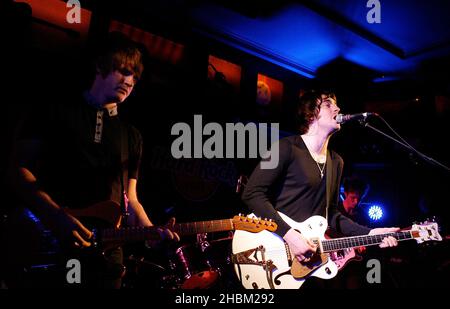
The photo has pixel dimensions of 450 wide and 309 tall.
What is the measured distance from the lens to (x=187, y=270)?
413 centimetres

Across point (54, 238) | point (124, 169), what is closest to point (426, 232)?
point (124, 169)

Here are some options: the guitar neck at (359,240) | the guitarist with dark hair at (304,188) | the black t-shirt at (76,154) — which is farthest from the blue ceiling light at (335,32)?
the guitar neck at (359,240)

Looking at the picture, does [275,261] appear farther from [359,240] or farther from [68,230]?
[68,230]

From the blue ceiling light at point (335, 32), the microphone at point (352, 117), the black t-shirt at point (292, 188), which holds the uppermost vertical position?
the blue ceiling light at point (335, 32)

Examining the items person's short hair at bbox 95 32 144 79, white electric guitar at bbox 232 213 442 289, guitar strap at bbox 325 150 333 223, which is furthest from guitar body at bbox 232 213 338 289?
person's short hair at bbox 95 32 144 79

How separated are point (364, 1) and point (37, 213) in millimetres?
4957

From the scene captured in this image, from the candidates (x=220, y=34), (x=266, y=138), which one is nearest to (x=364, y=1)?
(x=220, y=34)

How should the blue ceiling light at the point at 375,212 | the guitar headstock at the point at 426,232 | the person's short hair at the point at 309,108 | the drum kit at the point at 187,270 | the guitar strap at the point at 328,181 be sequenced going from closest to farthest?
the guitar headstock at the point at 426,232 → the guitar strap at the point at 328,181 → the person's short hair at the point at 309,108 → the drum kit at the point at 187,270 → the blue ceiling light at the point at 375,212

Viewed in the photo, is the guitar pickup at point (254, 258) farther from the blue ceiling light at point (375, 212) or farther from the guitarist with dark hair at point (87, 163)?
the blue ceiling light at point (375, 212)

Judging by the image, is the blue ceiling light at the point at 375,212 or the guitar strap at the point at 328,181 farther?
the blue ceiling light at the point at 375,212

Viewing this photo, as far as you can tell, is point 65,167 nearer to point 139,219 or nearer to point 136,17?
point 139,219

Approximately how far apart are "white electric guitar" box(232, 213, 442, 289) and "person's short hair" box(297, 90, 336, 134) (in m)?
1.12

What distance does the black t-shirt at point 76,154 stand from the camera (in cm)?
219

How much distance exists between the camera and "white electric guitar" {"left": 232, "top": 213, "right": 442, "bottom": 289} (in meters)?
2.71
